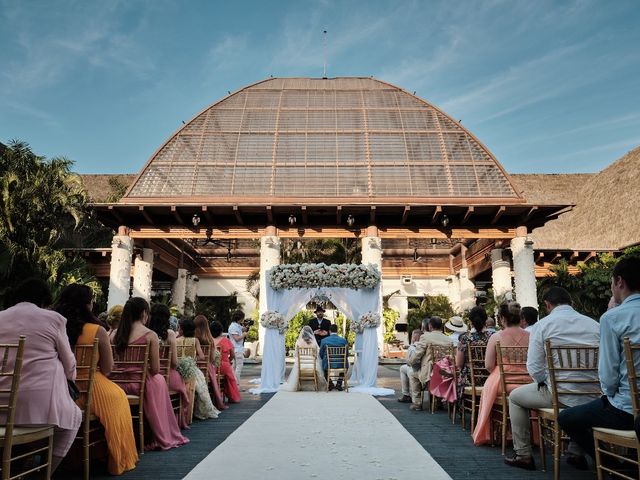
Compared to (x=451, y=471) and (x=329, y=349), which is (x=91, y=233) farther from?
(x=451, y=471)

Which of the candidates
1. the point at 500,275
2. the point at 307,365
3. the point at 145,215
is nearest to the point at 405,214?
the point at 500,275

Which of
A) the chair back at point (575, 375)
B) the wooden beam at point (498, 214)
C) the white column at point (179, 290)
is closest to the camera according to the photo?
the chair back at point (575, 375)

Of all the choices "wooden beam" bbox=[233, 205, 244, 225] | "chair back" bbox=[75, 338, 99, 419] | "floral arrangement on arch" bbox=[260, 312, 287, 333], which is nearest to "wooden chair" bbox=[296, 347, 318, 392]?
"floral arrangement on arch" bbox=[260, 312, 287, 333]

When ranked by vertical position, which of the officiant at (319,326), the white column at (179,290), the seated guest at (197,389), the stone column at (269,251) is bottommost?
the seated guest at (197,389)

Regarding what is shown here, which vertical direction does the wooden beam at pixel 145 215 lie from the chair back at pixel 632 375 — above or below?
above

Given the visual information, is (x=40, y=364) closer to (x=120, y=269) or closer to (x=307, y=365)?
(x=307, y=365)

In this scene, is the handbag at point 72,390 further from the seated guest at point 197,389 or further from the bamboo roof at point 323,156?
the bamboo roof at point 323,156

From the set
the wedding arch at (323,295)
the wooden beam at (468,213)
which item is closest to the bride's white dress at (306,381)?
the wedding arch at (323,295)

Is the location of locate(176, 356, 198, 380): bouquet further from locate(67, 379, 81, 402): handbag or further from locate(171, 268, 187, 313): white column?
locate(171, 268, 187, 313): white column

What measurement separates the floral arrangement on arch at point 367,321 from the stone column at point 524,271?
27.8ft

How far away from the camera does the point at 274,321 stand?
11242 mm

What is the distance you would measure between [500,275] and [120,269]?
14598 mm

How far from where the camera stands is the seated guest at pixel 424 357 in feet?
24.8

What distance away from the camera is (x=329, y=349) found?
32.8ft
